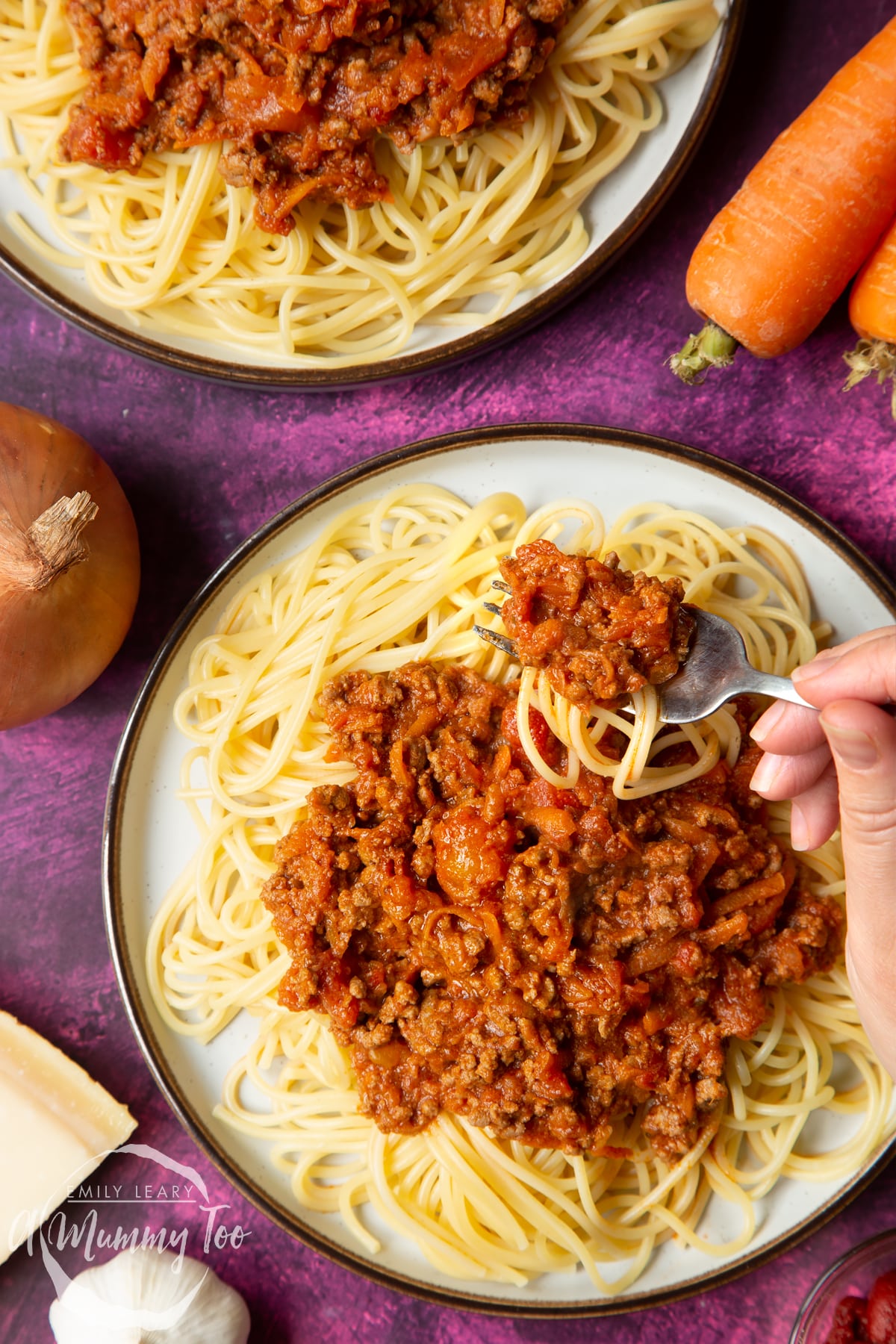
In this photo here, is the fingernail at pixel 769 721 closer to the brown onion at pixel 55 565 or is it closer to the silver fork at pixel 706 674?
the silver fork at pixel 706 674

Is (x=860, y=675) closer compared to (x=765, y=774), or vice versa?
(x=860, y=675)

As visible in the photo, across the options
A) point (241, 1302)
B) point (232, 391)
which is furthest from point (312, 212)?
point (241, 1302)

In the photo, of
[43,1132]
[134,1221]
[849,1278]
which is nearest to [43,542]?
[43,1132]

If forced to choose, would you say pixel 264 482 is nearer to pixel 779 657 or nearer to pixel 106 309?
pixel 106 309

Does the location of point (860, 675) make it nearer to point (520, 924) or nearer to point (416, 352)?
point (520, 924)

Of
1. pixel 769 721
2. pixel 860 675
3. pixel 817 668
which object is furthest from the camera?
pixel 769 721

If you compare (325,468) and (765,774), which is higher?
(325,468)

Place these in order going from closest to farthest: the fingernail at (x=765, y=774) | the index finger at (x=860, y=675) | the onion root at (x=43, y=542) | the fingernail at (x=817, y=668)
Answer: the index finger at (x=860, y=675) < the fingernail at (x=817, y=668) < the fingernail at (x=765, y=774) < the onion root at (x=43, y=542)

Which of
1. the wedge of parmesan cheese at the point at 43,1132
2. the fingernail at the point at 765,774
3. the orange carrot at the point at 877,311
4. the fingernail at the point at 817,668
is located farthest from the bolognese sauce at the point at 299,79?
the wedge of parmesan cheese at the point at 43,1132
